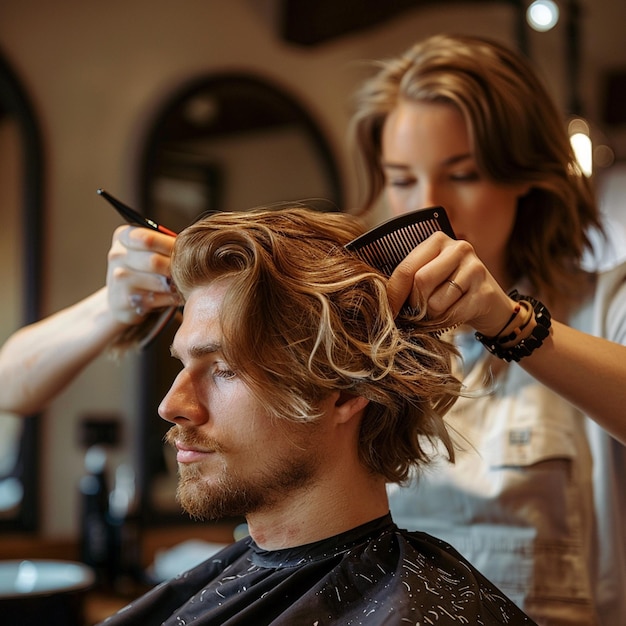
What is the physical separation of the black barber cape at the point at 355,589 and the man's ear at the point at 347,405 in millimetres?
165

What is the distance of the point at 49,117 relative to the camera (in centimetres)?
294

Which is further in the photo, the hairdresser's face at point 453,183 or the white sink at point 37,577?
the white sink at point 37,577

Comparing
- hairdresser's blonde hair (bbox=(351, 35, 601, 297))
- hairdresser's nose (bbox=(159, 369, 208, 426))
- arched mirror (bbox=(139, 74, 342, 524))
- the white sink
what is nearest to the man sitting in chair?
hairdresser's nose (bbox=(159, 369, 208, 426))

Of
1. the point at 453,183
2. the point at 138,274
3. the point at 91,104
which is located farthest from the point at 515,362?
the point at 91,104

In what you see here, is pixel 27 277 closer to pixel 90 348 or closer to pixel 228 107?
pixel 228 107

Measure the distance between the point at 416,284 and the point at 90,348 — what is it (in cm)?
73

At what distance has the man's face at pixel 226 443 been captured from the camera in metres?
1.25

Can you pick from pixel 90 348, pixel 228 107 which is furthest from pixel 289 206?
pixel 228 107

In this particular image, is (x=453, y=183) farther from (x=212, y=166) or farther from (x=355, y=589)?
(x=212, y=166)

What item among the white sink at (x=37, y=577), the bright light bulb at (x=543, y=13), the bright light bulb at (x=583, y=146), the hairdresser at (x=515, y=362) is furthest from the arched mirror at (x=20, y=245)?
the bright light bulb at (x=583, y=146)

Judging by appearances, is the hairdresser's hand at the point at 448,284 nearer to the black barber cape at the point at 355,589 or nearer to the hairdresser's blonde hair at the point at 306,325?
the hairdresser's blonde hair at the point at 306,325

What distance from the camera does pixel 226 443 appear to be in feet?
4.10

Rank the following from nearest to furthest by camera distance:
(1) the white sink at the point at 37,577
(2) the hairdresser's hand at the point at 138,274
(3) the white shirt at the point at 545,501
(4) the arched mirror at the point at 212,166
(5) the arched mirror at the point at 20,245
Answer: (2) the hairdresser's hand at the point at 138,274
(3) the white shirt at the point at 545,501
(1) the white sink at the point at 37,577
(5) the arched mirror at the point at 20,245
(4) the arched mirror at the point at 212,166

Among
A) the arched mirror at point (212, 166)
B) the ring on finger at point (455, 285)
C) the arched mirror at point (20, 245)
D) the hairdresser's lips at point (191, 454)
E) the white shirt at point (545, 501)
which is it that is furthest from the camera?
the arched mirror at point (212, 166)
